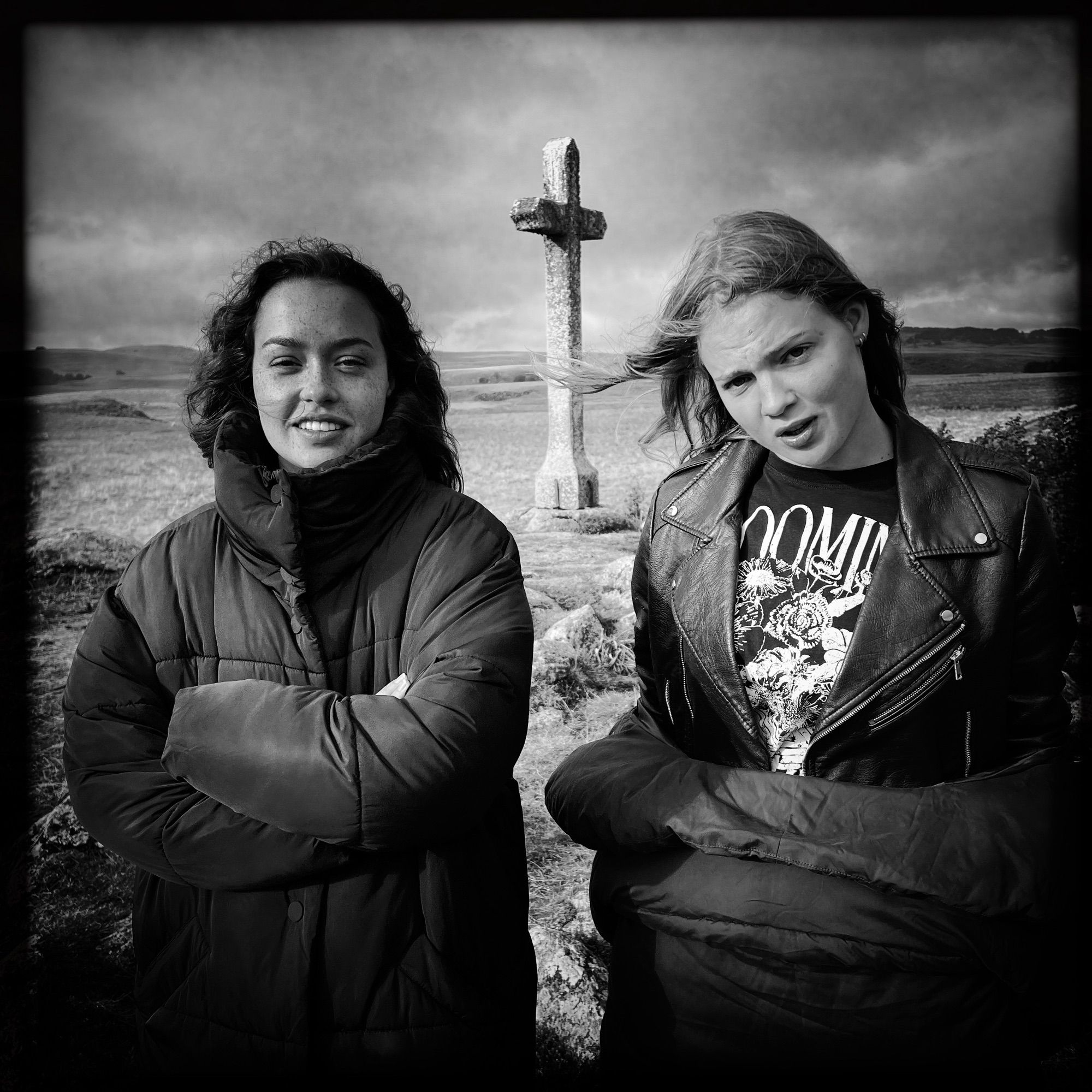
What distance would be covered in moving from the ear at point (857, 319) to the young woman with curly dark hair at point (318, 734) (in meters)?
0.83

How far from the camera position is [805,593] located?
5.62 feet

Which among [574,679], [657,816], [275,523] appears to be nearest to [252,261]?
[275,523]

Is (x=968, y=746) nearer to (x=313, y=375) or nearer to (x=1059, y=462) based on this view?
(x=313, y=375)

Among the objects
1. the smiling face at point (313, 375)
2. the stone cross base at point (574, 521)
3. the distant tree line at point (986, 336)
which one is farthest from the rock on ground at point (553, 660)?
the distant tree line at point (986, 336)

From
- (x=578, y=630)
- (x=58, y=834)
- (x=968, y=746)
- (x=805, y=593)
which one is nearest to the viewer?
(x=968, y=746)

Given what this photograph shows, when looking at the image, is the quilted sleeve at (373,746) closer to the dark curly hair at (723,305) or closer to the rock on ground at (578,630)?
the dark curly hair at (723,305)

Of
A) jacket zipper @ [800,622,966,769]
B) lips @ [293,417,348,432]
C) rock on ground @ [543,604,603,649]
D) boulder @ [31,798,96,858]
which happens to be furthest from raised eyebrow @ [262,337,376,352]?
rock on ground @ [543,604,603,649]

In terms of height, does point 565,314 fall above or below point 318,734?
above

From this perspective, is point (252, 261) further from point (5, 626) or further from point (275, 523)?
point (5, 626)

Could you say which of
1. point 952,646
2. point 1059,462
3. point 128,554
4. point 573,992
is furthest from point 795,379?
point 128,554

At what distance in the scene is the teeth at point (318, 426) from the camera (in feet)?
5.60

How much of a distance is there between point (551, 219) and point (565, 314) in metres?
0.69

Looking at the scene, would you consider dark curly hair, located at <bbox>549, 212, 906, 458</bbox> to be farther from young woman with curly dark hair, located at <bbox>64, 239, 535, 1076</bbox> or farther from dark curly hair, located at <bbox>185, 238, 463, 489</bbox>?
young woman with curly dark hair, located at <bbox>64, 239, 535, 1076</bbox>

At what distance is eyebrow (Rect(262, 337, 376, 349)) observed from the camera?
5.58 feet
